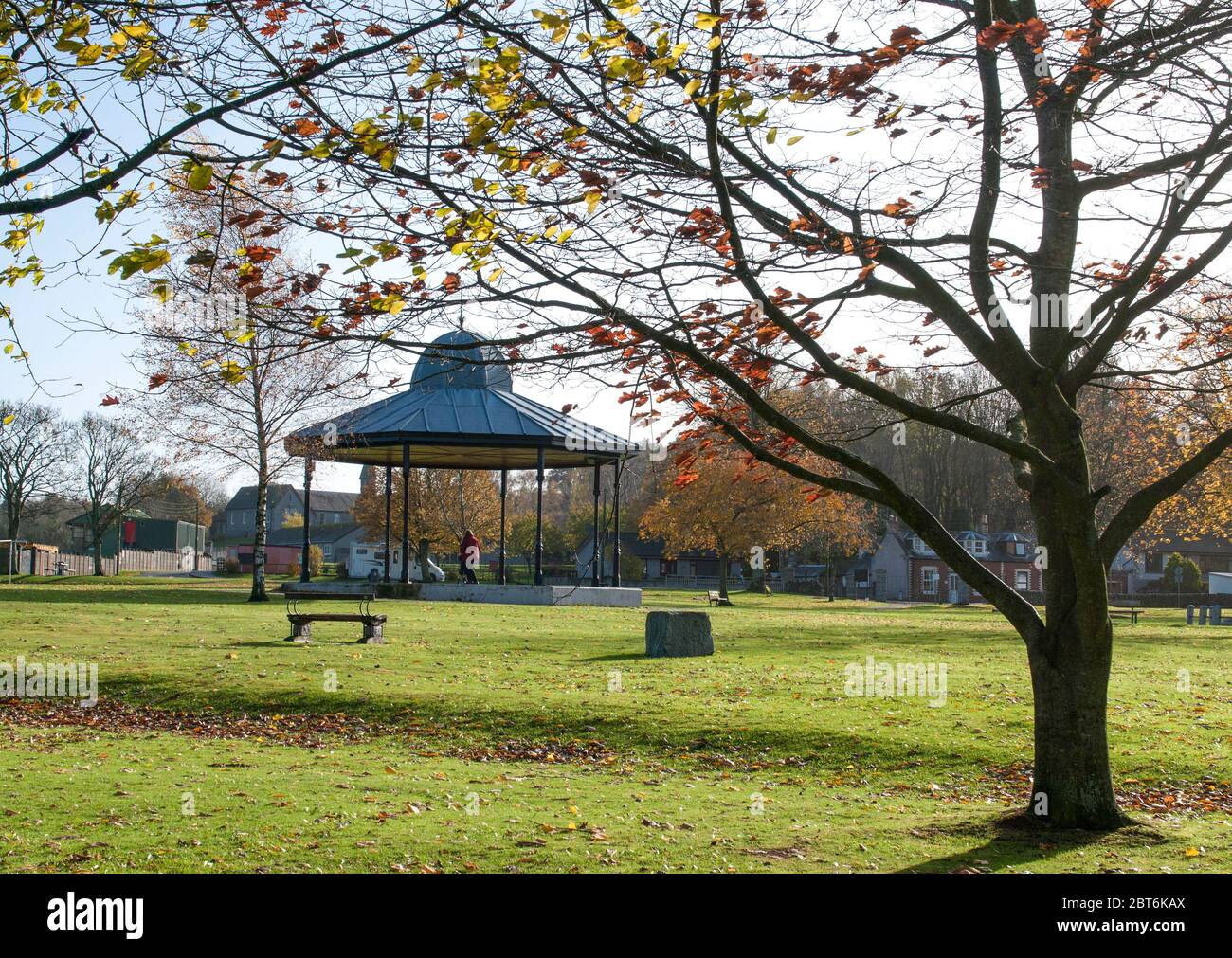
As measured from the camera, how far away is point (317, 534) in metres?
107

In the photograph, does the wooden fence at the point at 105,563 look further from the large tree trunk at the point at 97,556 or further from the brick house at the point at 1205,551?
the brick house at the point at 1205,551

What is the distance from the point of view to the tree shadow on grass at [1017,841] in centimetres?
766

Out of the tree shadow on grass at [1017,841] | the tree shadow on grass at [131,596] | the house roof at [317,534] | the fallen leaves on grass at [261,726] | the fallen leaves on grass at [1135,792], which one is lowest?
the fallen leaves on grass at [1135,792]

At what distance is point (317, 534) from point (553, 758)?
98074 millimetres

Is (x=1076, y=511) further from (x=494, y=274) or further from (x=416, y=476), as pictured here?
(x=416, y=476)

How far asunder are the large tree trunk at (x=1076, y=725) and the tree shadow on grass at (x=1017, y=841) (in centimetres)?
17

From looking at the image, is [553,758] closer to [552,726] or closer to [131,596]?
[552,726]

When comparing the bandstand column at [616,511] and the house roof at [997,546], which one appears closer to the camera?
the bandstand column at [616,511]

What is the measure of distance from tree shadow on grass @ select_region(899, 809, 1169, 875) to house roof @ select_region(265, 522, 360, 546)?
97.1 metres

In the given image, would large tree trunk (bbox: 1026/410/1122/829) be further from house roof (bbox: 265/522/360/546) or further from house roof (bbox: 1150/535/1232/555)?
Result: house roof (bbox: 265/522/360/546)

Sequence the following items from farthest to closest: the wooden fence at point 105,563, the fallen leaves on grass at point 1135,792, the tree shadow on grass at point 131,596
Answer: the wooden fence at point 105,563 < the tree shadow on grass at point 131,596 < the fallen leaves on grass at point 1135,792

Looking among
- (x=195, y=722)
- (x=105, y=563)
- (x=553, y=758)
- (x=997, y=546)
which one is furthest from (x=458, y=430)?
(x=997, y=546)

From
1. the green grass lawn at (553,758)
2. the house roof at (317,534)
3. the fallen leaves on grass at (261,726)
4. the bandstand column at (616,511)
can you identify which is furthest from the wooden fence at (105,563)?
the fallen leaves on grass at (261,726)

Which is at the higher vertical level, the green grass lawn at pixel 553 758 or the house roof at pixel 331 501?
the house roof at pixel 331 501
